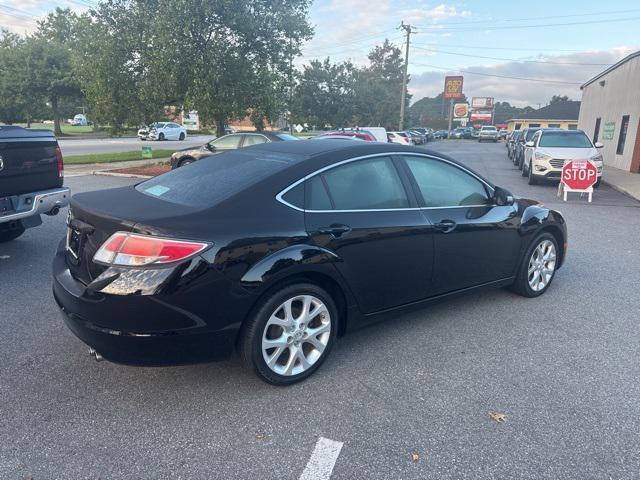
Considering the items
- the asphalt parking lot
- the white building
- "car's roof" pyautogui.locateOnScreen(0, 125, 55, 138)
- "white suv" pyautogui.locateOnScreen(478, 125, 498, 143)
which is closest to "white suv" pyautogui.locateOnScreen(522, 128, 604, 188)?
the white building

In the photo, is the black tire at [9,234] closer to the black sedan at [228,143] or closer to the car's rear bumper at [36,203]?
the car's rear bumper at [36,203]

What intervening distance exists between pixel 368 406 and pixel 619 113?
22803 millimetres

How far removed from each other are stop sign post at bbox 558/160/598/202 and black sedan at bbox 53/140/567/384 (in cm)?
833

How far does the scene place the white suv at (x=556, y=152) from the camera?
13.3 meters

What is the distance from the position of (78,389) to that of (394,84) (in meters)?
87.0

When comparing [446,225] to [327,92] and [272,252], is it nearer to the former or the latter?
[272,252]

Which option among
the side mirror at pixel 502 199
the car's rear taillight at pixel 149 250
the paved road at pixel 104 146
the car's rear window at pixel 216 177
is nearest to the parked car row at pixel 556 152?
the side mirror at pixel 502 199

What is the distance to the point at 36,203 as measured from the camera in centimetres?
535

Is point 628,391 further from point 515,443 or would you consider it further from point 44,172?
point 44,172

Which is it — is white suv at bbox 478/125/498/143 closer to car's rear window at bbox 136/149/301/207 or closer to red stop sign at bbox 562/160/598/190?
red stop sign at bbox 562/160/598/190

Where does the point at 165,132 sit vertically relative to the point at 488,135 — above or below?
below

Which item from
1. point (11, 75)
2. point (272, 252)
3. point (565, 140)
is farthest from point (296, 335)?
point (11, 75)

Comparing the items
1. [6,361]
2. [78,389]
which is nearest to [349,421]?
[78,389]

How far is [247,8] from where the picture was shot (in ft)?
48.8
